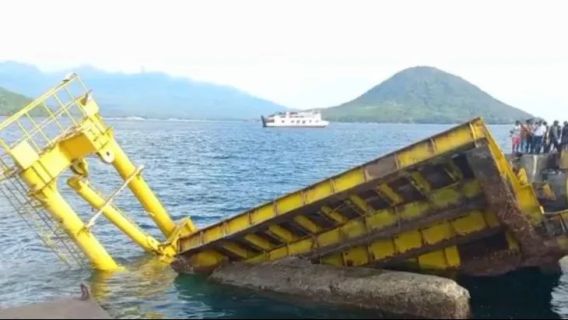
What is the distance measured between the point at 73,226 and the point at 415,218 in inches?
343

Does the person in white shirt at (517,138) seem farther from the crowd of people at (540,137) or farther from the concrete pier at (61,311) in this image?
the concrete pier at (61,311)

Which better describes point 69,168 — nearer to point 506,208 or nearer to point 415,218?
point 415,218

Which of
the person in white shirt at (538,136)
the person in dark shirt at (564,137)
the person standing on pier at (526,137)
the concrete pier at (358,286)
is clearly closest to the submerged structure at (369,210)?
the concrete pier at (358,286)

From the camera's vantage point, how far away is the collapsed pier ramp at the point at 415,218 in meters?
12.7

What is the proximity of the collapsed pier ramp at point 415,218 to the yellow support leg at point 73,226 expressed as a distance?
8.84 ft

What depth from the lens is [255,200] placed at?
1398 inches

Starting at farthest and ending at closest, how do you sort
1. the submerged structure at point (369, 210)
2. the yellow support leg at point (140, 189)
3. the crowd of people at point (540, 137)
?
the crowd of people at point (540, 137), the yellow support leg at point (140, 189), the submerged structure at point (369, 210)

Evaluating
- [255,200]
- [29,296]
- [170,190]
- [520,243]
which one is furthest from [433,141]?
[170,190]

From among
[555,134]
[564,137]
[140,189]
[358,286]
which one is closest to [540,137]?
[555,134]

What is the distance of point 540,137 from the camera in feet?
76.1

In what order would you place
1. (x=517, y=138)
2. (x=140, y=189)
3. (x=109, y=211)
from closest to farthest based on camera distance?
1. (x=109, y=211)
2. (x=140, y=189)
3. (x=517, y=138)

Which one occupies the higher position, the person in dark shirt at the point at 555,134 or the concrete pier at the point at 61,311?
the person in dark shirt at the point at 555,134

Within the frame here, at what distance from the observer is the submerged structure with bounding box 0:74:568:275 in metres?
12.9

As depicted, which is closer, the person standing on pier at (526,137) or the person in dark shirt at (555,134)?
the person in dark shirt at (555,134)
